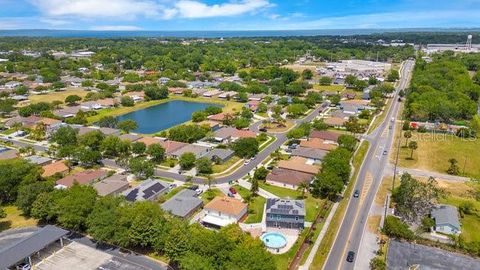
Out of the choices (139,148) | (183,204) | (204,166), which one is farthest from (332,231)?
(139,148)

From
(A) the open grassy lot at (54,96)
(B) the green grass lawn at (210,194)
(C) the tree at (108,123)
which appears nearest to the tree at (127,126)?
(C) the tree at (108,123)

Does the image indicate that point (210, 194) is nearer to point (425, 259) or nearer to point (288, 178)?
point (288, 178)

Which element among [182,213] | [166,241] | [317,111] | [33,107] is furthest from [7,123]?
[317,111]

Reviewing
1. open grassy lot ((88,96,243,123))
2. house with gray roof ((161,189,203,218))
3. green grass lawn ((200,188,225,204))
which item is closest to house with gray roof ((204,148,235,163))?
green grass lawn ((200,188,225,204))

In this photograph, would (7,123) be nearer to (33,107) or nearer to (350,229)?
(33,107)

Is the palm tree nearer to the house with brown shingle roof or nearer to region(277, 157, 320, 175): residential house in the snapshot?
region(277, 157, 320, 175): residential house
